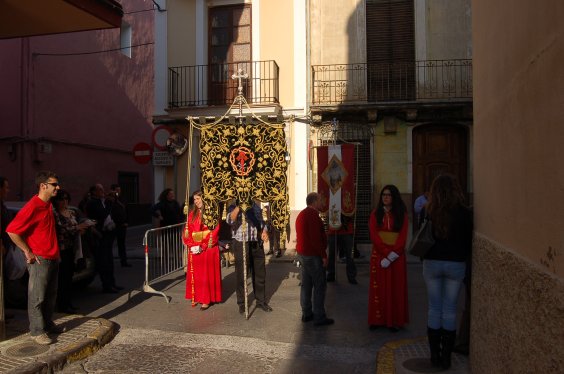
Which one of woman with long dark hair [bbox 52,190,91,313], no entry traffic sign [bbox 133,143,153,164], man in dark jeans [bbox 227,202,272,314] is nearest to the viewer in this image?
woman with long dark hair [bbox 52,190,91,313]

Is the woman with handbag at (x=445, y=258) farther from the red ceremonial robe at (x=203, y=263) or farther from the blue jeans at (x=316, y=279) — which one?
the red ceremonial robe at (x=203, y=263)

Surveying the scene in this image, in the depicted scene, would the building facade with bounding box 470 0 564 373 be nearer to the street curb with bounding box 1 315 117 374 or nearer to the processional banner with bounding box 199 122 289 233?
the processional banner with bounding box 199 122 289 233

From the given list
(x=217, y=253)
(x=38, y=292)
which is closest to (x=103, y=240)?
(x=217, y=253)

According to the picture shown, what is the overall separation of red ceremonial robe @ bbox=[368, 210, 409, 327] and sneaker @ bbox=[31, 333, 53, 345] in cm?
364

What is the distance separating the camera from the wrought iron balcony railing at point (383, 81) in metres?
13.0

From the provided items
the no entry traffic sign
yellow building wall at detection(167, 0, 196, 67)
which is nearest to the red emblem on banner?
the no entry traffic sign

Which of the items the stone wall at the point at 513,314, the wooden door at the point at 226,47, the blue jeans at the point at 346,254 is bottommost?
the blue jeans at the point at 346,254

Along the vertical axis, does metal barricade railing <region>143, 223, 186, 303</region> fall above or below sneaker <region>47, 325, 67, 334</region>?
above

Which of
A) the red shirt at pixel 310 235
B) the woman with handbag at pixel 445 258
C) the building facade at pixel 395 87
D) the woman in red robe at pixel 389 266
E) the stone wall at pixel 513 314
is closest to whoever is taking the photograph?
the stone wall at pixel 513 314

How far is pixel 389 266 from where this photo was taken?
19.4 ft

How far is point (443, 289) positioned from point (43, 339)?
409cm

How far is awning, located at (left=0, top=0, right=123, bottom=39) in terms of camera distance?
6.31 metres

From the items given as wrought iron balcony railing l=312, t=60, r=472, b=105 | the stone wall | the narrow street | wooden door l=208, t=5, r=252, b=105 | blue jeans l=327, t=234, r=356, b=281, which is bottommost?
the narrow street

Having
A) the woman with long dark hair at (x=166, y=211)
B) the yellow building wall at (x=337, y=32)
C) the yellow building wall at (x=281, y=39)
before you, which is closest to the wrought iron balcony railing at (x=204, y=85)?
the yellow building wall at (x=281, y=39)
